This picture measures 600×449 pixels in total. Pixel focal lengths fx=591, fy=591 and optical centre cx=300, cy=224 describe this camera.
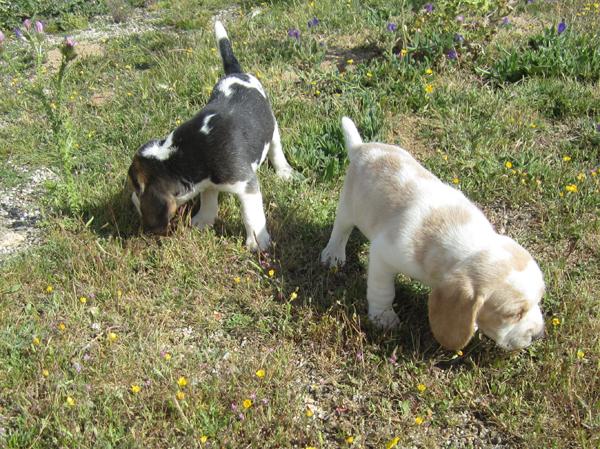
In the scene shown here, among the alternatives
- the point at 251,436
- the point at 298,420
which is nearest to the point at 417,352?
the point at 298,420

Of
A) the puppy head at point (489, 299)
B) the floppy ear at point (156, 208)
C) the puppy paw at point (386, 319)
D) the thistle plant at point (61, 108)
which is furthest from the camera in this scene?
the floppy ear at point (156, 208)

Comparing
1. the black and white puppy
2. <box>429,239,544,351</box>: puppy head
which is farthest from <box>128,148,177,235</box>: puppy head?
<box>429,239,544,351</box>: puppy head

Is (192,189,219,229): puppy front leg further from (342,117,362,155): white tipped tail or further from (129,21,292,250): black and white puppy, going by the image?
(342,117,362,155): white tipped tail

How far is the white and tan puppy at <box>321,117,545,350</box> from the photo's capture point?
2898 mm

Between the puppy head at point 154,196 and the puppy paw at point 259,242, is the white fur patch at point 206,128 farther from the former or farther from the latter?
the puppy paw at point 259,242

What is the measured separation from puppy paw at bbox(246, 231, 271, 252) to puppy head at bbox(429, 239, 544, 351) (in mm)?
1631

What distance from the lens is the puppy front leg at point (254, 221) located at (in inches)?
169

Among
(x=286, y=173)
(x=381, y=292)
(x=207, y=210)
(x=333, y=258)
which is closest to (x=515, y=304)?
(x=381, y=292)

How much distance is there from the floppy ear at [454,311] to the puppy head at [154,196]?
2.00 m

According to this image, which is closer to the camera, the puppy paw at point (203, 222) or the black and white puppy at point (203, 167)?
the black and white puppy at point (203, 167)

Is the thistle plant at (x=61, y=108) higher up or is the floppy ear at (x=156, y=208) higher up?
the thistle plant at (x=61, y=108)

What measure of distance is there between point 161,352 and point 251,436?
0.82m

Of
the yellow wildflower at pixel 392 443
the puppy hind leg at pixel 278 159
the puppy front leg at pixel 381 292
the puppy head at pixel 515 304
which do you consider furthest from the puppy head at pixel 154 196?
the puppy head at pixel 515 304

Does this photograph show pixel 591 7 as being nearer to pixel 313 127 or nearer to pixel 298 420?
pixel 313 127
